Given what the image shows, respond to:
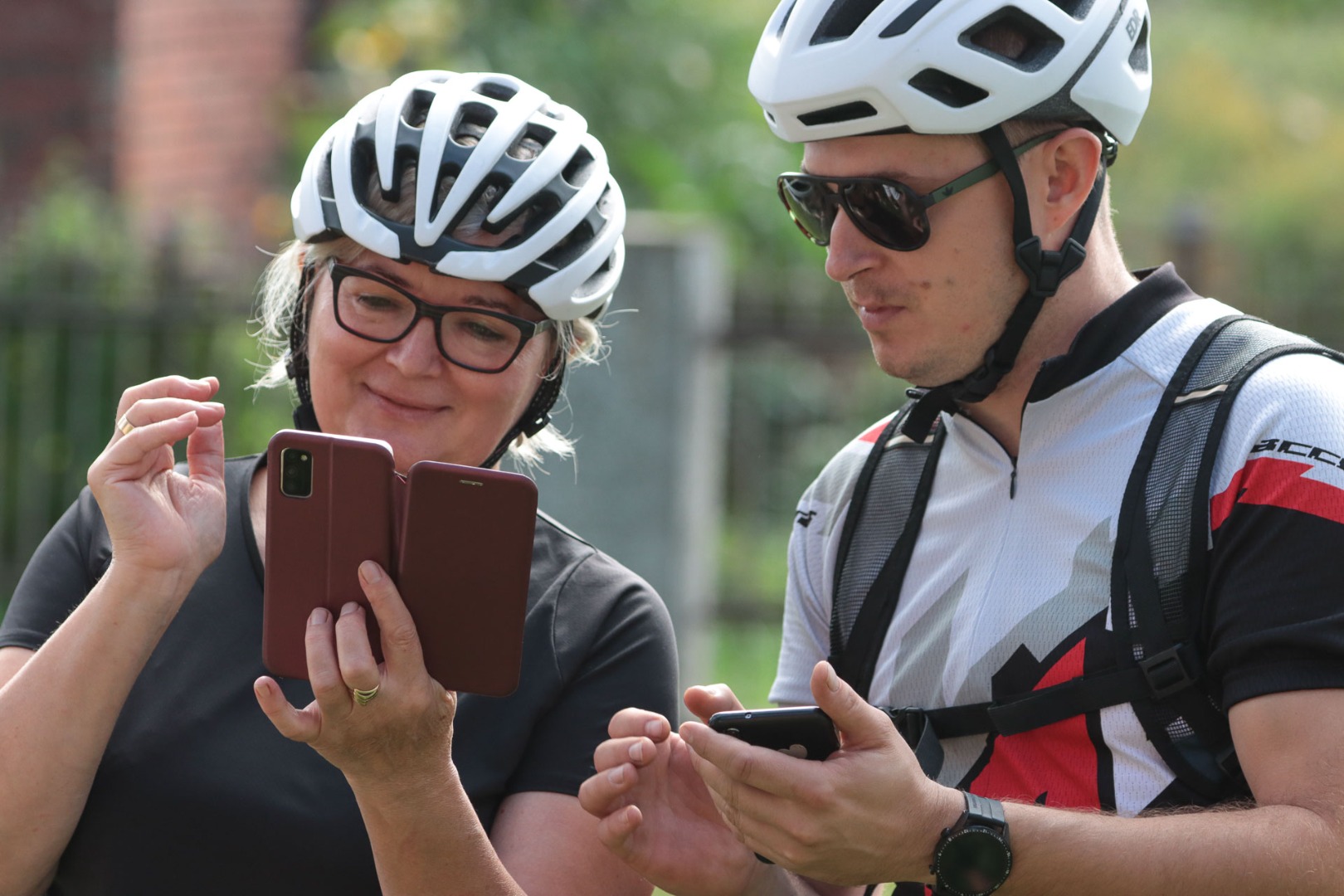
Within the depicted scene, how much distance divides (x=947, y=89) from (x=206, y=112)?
9.69 metres

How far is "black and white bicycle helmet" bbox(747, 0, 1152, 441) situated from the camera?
266cm

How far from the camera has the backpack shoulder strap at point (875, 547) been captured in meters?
2.81

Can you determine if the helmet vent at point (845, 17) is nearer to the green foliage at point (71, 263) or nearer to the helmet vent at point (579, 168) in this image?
the helmet vent at point (579, 168)

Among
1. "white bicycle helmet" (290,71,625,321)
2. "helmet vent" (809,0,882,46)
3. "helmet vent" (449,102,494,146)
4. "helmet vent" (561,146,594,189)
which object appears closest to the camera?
"helmet vent" (809,0,882,46)

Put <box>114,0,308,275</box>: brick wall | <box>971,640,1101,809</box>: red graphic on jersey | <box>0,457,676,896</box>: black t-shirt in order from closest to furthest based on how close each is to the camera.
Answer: <box>971,640,1101,809</box>: red graphic on jersey
<box>0,457,676,896</box>: black t-shirt
<box>114,0,308,275</box>: brick wall

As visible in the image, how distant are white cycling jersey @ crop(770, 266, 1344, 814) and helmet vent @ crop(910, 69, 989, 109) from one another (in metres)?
Answer: 0.43

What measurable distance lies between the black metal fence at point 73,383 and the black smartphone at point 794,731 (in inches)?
253

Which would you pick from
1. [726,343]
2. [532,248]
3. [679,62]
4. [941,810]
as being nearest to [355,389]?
[532,248]

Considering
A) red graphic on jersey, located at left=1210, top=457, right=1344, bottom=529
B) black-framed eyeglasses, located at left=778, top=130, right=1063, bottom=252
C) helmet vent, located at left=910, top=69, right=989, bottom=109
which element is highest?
helmet vent, located at left=910, top=69, right=989, bottom=109

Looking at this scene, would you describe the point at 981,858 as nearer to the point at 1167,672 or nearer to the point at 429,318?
the point at 1167,672

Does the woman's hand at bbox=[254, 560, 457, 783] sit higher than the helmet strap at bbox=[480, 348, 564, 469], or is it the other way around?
the helmet strap at bbox=[480, 348, 564, 469]

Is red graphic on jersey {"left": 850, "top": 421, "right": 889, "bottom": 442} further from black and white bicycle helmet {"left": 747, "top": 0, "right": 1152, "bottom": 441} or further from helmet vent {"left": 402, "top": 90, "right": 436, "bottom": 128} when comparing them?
helmet vent {"left": 402, "top": 90, "right": 436, "bottom": 128}

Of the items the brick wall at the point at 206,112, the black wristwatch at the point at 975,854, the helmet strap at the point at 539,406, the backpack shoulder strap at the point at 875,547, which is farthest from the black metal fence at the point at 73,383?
the black wristwatch at the point at 975,854

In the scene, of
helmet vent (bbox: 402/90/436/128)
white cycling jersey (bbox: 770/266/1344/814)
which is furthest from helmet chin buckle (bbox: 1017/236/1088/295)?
helmet vent (bbox: 402/90/436/128)
